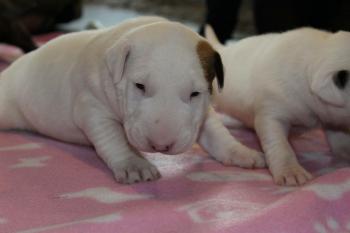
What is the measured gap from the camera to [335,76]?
1.85 metres

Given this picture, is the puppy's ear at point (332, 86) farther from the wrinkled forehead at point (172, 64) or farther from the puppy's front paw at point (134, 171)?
the puppy's front paw at point (134, 171)

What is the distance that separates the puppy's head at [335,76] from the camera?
1850mm

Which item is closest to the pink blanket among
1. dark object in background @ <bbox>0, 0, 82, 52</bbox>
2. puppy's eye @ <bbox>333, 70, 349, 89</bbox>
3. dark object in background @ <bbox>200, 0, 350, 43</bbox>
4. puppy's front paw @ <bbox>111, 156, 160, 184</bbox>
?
puppy's front paw @ <bbox>111, 156, 160, 184</bbox>

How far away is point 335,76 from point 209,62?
1.45 feet

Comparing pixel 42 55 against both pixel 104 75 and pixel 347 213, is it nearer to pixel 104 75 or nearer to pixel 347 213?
pixel 104 75

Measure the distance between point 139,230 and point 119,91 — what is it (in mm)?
475

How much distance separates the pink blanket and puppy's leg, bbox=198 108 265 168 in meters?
0.04

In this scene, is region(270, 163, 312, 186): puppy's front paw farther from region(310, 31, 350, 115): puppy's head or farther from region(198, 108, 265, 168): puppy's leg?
region(310, 31, 350, 115): puppy's head

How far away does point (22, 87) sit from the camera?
215 cm

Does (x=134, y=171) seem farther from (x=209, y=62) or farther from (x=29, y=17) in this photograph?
(x=29, y=17)

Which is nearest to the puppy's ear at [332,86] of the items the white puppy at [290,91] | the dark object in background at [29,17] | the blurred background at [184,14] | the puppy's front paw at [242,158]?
the white puppy at [290,91]

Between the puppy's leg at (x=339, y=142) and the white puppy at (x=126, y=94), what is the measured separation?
A: 1.28 ft

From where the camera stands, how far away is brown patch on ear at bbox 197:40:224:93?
5.51 feet

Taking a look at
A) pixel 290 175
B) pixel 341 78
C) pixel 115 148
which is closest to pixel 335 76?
pixel 341 78
